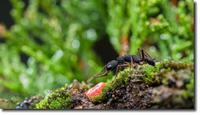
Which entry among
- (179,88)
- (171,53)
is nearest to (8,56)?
(171,53)

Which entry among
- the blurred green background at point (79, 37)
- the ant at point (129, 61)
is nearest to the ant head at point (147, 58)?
the ant at point (129, 61)

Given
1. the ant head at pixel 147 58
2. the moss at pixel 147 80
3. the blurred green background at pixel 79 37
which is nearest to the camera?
the moss at pixel 147 80

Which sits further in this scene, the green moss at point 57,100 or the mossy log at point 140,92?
the green moss at point 57,100

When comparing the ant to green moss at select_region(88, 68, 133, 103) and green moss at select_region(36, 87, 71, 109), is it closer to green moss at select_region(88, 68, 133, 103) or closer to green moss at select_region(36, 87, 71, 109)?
green moss at select_region(88, 68, 133, 103)

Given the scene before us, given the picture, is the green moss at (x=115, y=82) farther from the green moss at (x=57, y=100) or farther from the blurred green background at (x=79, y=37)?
the blurred green background at (x=79, y=37)

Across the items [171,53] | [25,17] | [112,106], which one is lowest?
[112,106]

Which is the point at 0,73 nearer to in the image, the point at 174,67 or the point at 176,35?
the point at 176,35

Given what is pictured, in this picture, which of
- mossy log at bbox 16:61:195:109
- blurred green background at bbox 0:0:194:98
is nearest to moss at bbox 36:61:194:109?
mossy log at bbox 16:61:195:109
